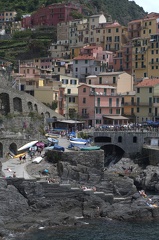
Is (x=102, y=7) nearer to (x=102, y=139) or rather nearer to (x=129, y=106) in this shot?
(x=129, y=106)

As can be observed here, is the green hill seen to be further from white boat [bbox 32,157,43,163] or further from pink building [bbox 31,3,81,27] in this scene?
white boat [bbox 32,157,43,163]

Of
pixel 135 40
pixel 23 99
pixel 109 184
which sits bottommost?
pixel 109 184

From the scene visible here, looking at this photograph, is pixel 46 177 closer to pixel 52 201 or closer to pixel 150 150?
pixel 52 201

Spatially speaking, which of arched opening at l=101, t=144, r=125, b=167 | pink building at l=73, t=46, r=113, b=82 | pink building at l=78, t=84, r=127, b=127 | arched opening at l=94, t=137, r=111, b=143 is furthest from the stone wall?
pink building at l=73, t=46, r=113, b=82

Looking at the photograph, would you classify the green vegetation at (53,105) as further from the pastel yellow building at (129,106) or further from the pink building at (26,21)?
the pink building at (26,21)

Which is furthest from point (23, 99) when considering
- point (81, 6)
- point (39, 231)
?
point (81, 6)

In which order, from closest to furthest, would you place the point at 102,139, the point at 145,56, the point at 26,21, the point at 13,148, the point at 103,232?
the point at 103,232
the point at 13,148
the point at 102,139
the point at 145,56
the point at 26,21

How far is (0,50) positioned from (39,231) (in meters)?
73.9

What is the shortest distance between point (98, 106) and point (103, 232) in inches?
1384

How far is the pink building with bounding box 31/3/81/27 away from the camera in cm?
11794

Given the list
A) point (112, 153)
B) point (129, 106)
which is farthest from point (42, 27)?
point (112, 153)

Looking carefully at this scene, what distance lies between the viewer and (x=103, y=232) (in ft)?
128

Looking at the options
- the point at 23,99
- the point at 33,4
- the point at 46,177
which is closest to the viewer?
the point at 46,177

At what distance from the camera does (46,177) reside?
48.3 metres
